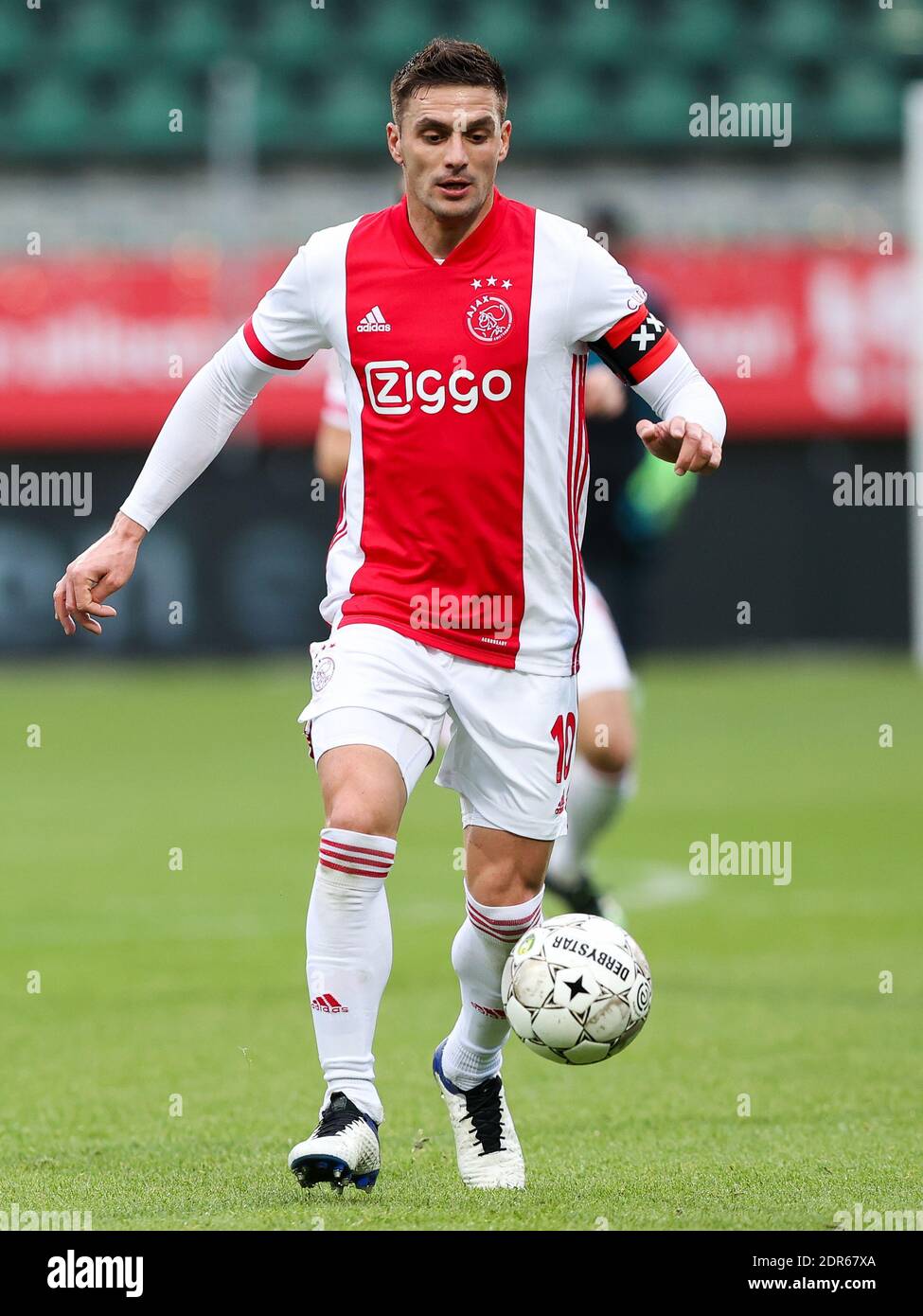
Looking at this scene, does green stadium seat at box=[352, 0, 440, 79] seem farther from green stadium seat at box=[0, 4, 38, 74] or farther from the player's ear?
the player's ear

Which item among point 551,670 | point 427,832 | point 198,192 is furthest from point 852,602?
point 551,670

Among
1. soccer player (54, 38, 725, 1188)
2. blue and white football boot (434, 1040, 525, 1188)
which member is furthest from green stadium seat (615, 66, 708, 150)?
blue and white football boot (434, 1040, 525, 1188)

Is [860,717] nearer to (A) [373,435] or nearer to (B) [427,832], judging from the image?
(B) [427,832]

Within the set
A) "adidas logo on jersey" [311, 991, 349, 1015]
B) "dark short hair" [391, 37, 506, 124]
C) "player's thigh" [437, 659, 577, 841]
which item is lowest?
"adidas logo on jersey" [311, 991, 349, 1015]

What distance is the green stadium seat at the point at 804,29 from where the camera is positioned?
74.3 ft

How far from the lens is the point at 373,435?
14.3 ft

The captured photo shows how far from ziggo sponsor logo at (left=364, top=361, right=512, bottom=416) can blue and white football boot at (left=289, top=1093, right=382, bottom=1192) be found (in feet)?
4.50

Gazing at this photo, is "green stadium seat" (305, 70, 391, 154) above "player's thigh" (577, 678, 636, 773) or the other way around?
above

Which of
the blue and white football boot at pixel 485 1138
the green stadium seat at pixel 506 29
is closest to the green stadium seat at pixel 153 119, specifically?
the green stadium seat at pixel 506 29

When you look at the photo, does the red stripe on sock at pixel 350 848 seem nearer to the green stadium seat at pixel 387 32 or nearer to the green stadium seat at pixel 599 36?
the green stadium seat at pixel 387 32

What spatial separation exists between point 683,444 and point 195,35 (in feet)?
65.1

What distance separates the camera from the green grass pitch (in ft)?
14.0

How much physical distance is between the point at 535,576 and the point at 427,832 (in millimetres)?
6320

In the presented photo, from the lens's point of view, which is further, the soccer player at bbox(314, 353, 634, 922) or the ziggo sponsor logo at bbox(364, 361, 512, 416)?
the soccer player at bbox(314, 353, 634, 922)
